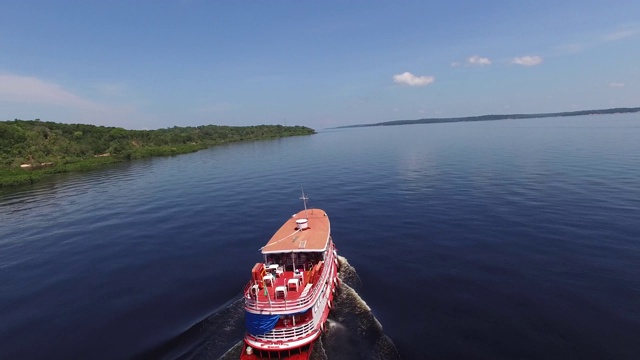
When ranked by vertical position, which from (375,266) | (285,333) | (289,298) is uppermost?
(289,298)

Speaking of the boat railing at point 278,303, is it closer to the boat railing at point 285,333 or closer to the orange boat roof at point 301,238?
the boat railing at point 285,333

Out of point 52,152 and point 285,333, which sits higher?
point 52,152

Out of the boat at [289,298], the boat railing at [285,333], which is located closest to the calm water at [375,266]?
the boat at [289,298]

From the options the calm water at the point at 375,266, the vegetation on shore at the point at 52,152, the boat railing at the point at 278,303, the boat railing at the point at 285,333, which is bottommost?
the calm water at the point at 375,266

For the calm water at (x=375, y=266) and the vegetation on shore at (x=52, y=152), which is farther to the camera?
the vegetation on shore at (x=52, y=152)

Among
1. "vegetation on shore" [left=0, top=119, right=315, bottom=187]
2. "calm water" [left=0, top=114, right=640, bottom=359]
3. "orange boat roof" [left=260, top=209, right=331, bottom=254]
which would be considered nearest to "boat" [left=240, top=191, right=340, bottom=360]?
"orange boat roof" [left=260, top=209, right=331, bottom=254]

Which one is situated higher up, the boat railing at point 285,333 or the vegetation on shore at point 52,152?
the vegetation on shore at point 52,152

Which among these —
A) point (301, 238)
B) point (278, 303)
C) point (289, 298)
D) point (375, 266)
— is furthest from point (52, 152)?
point (278, 303)

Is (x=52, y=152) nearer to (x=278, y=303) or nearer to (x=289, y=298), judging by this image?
(x=289, y=298)
